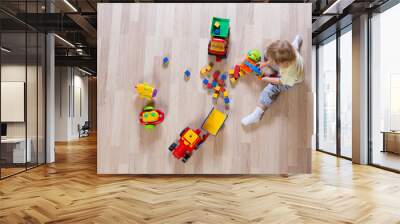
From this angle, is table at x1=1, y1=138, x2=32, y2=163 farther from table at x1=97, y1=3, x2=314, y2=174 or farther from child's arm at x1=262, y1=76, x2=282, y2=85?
child's arm at x1=262, y1=76, x2=282, y2=85

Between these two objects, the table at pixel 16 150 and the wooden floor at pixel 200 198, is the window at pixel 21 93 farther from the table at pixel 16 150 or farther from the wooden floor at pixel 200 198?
the wooden floor at pixel 200 198

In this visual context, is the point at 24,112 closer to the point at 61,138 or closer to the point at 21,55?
the point at 21,55

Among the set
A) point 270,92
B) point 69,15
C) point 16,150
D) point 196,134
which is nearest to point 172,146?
point 196,134

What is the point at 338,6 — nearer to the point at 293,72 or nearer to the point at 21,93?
the point at 293,72

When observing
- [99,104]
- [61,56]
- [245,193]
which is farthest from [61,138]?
[245,193]

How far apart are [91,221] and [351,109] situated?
584 cm

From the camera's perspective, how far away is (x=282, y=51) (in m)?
4.62

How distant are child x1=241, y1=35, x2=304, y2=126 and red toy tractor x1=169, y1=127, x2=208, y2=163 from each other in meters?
0.67

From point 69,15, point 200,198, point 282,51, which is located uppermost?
point 69,15

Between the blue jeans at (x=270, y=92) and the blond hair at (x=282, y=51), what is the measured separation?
0.40 meters

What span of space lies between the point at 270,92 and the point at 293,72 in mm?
426

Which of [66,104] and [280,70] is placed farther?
[66,104]

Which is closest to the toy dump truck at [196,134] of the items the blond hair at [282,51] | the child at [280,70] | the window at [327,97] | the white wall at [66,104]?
the child at [280,70]

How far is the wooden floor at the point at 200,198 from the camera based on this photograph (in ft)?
10.5
